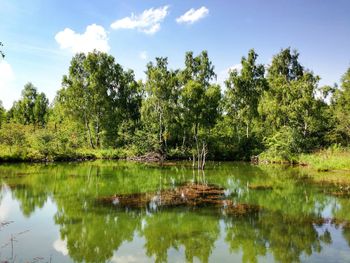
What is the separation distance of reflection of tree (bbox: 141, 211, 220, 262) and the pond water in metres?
0.03

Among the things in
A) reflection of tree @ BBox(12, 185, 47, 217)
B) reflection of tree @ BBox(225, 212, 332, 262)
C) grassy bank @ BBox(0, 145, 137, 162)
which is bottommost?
reflection of tree @ BBox(225, 212, 332, 262)

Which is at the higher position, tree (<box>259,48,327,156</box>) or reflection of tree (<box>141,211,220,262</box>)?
tree (<box>259,48,327,156</box>)

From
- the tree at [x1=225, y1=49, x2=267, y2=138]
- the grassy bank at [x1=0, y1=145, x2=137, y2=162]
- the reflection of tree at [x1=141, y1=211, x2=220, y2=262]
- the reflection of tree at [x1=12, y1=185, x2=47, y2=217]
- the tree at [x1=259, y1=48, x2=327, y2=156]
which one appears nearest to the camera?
the reflection of tree at [x1=141, y1=211, x2=220, y2=262]

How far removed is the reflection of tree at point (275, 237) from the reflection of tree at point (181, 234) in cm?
78

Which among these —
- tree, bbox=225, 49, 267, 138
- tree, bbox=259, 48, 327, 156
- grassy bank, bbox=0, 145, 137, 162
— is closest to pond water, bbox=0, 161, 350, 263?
grassy bank, bbox=0, 145, 137, 162

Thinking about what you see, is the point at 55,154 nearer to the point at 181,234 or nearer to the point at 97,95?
the point at 97,95

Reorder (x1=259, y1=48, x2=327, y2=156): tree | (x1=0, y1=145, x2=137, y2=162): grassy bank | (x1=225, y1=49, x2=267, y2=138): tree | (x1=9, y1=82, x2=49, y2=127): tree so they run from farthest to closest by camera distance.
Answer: (x1=9, y1=82, x2=49, y2=127): tree < (x1=225, y1=49, x2=267, y2=138): tree < (x1=259, y1=48, x2=327, y2=156): tree < (x1=0, y1=145, x2=137, y2=162): grassy bank

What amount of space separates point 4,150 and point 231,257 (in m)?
36.0

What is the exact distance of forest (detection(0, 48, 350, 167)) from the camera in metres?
41.8

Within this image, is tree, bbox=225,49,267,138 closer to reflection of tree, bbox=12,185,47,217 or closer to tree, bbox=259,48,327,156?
tree, bbox=259,48,327,156

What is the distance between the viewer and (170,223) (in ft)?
44.9

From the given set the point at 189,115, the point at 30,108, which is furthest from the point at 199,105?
the point at 30,108

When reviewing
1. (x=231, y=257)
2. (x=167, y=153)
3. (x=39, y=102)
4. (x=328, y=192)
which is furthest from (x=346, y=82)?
(x=39, y=102)

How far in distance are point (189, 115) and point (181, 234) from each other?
3010cm
